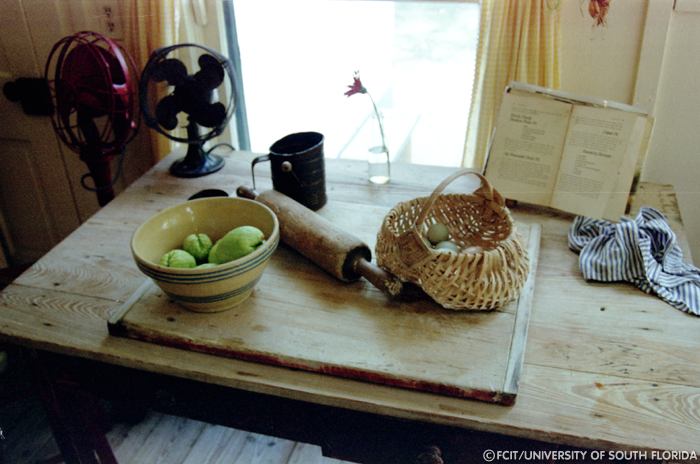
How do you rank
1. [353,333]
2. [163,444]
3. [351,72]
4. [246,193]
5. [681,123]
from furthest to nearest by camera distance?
1. [351,72]
2. [163,444]
3. [681,123]
4. [246,193]
5. [353,333]

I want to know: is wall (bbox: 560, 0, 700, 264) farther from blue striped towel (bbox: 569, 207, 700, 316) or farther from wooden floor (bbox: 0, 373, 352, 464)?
wooden floor (bbox: 0, 373, 352, 464)

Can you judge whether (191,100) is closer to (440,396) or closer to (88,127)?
(88,127)

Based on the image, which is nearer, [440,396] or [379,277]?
[440,396]

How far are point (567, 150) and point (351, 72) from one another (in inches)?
36.3

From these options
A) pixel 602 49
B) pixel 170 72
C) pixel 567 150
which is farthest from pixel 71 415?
pixel 602 49

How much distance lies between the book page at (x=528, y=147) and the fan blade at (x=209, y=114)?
2.32 ft

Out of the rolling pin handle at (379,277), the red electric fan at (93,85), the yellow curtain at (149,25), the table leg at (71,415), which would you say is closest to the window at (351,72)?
the yellow curtain at (149,25)

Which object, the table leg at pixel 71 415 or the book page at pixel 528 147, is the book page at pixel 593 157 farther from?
the table leg at pixel 71 415

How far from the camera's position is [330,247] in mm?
1100

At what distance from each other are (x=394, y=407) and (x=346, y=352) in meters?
0.12

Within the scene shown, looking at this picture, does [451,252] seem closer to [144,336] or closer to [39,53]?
[144,336]

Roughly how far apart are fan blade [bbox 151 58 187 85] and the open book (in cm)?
80

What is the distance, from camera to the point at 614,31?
138cm

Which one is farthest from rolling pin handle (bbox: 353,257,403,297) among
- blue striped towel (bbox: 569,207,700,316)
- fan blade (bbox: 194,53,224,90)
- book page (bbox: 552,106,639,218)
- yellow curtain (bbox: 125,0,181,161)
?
yellow curtain (bbox: 125,0,181,161)
